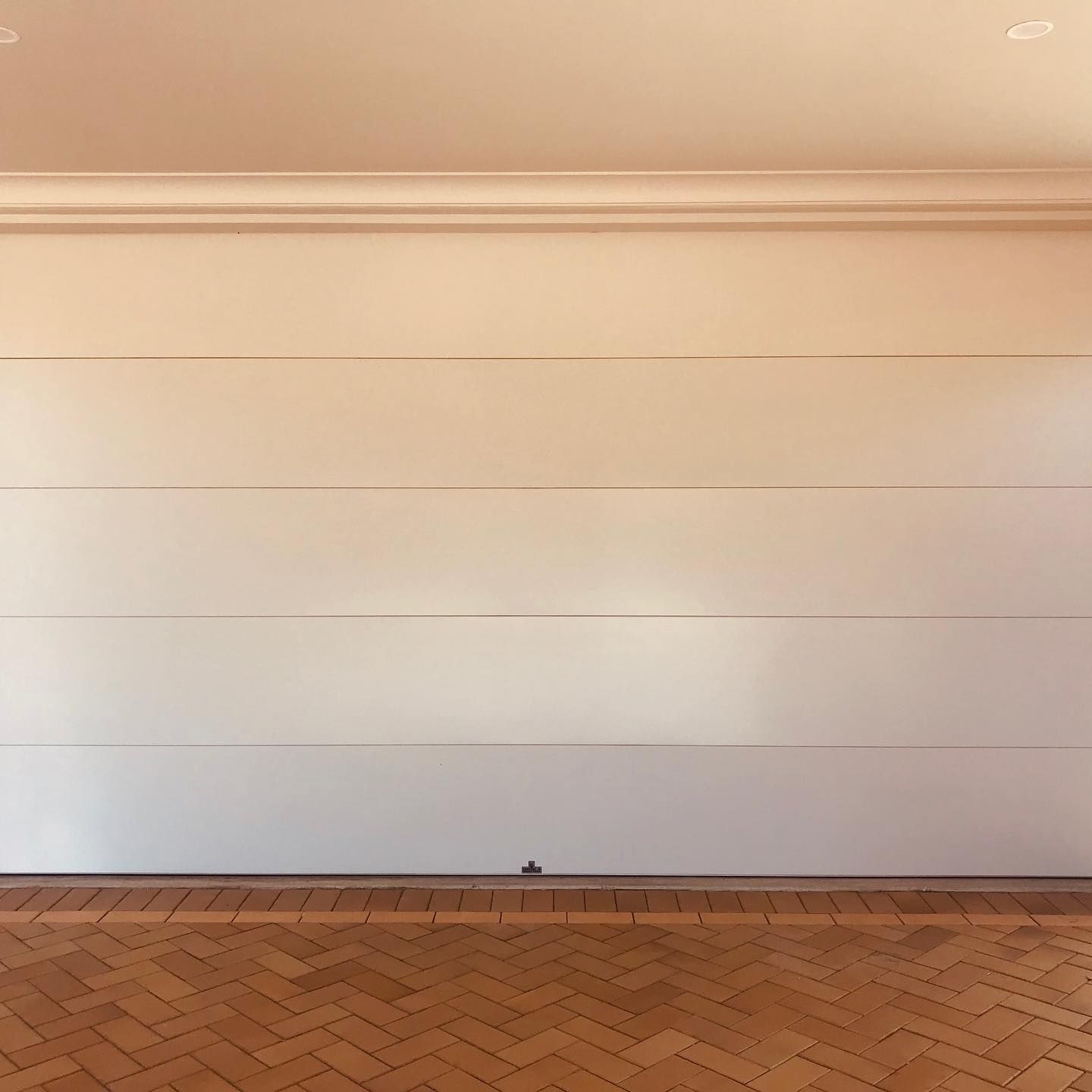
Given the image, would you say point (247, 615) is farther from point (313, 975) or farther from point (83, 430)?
point (313, 975)

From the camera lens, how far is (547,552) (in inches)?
141

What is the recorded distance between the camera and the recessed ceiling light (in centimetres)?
248

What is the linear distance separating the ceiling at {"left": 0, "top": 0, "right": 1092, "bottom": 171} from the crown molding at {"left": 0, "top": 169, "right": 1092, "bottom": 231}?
0.22 feet

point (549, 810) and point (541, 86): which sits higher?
point (541, 86)

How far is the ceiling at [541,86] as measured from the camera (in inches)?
96.8

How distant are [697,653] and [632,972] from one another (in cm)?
109

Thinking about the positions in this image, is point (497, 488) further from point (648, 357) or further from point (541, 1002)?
point (541, 1002)

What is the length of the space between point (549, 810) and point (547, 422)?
1.35m

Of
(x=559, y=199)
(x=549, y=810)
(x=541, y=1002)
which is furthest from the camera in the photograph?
(x=549, y=810)

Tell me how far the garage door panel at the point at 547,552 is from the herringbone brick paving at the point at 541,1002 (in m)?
1.03

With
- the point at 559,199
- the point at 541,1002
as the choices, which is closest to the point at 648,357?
the point at 559,199

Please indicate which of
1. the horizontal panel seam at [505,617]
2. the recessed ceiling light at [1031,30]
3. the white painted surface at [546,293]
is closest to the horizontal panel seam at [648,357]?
the white painted surface at [546,293]

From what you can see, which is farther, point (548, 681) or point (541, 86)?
point (548, 681)

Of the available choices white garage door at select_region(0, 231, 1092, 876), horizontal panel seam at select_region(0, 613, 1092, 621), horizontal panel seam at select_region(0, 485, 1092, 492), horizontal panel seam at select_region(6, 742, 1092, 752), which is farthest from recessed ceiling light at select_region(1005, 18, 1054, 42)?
horizontal panel seam at select_region(6, 742, 1092, 752)
